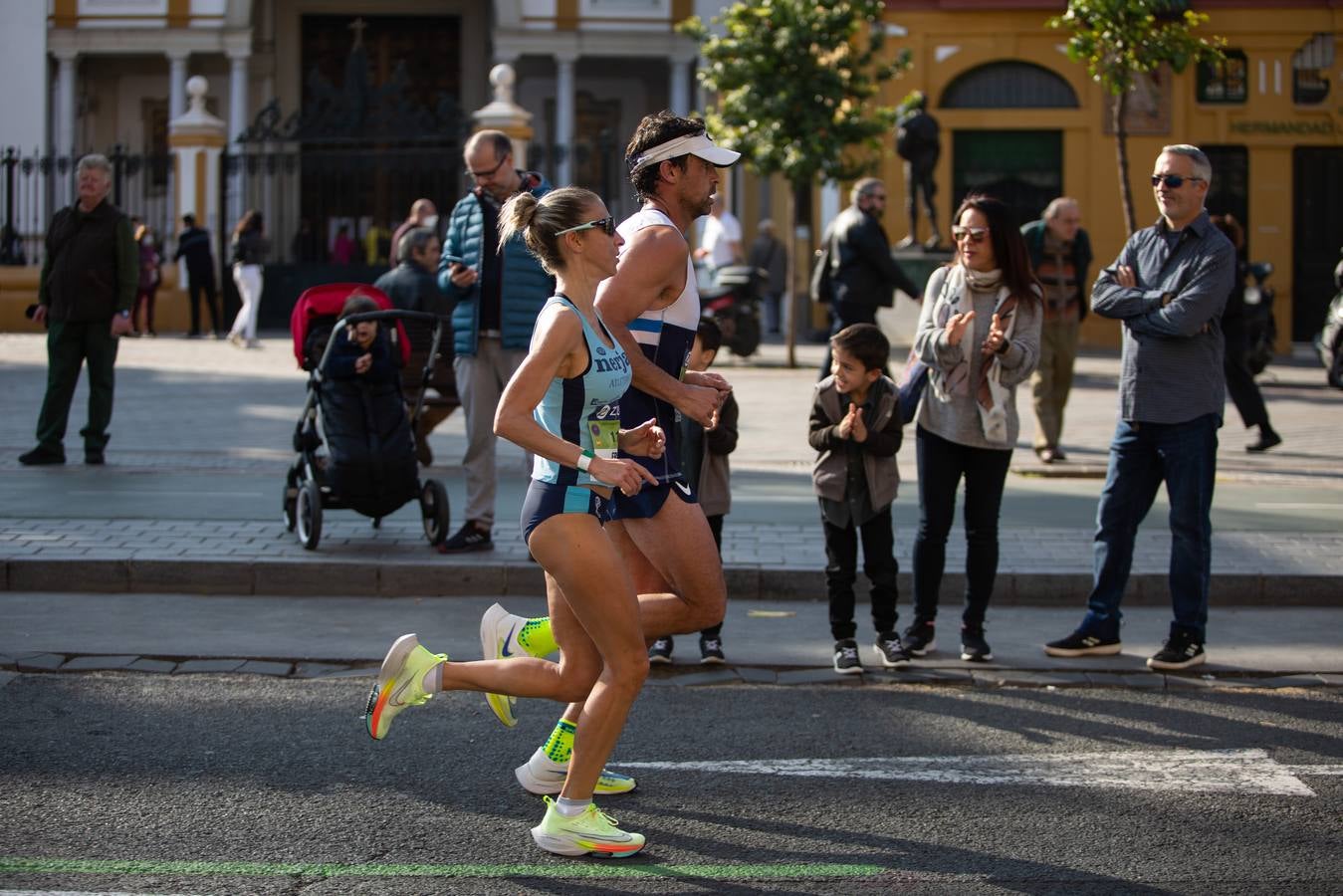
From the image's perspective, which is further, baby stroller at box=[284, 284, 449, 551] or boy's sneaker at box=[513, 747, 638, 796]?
baby stroller at box=[284, 284, 449, 551]

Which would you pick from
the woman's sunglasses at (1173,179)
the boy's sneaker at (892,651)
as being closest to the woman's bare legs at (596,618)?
the boy's sneaker at (892,651)

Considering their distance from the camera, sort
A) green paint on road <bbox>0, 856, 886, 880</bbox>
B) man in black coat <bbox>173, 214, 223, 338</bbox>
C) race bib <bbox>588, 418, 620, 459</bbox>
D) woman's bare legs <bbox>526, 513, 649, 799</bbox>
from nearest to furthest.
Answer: green paint on road <bbox>0, 856, 886, 880</bbox>
woman's bare legs <bbox>526, 513, 649, 799</bbox>
race bib <bbox>588, 418, 620, 459</bbox>
man in black coat <bbox>173, 214, 223, 338</bbox>

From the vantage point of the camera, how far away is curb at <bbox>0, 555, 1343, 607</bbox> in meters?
8.59

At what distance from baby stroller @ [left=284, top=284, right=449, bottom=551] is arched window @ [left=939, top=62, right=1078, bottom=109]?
62.0ft

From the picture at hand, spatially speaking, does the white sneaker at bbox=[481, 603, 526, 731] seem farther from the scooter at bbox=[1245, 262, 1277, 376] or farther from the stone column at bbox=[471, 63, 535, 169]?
the stone column at bbox=[471, 63, 535, 169]

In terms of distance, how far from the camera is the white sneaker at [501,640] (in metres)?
5.38

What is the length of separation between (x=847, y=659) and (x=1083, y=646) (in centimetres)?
103

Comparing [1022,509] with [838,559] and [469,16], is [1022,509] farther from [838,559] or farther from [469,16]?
[469,16]

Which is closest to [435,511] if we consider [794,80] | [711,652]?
[711,652]

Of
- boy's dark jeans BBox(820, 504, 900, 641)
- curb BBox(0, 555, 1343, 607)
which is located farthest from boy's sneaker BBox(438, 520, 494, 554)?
boy's dark jeans BBox(820, 504, 900, 641)

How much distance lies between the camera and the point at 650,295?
5.22 metres

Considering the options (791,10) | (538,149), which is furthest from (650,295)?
(538,149)

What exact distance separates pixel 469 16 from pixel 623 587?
112ft

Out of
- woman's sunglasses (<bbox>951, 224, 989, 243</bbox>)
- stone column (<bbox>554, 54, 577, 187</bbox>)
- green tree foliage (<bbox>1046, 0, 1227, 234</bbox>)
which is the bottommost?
woman's sunglasses (<bbox>951, 224, 989, 243</bbox>)
